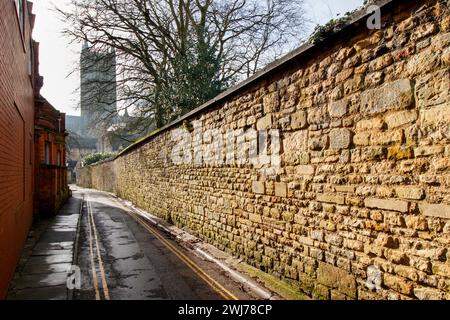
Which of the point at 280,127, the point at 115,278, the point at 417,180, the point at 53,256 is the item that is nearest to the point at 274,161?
the point at 280,127

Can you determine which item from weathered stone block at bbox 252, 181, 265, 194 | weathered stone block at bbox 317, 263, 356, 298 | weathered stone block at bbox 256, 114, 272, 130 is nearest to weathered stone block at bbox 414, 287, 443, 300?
weathered stone block at bbox 317, 263, 356, 298

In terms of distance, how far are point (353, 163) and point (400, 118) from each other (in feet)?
2.79

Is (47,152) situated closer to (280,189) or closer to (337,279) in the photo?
(280,189)

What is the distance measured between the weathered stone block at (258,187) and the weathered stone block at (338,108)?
7.25 ft

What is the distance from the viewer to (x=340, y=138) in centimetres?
445

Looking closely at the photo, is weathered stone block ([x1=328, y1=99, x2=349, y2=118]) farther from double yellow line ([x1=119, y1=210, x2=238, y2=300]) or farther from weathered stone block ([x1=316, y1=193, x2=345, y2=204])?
double yellow line ([x1=119, y1=210, x2=238, y2=300])

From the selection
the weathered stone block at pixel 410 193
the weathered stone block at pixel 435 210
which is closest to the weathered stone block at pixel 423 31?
the weathered stone block at pixel 410 193

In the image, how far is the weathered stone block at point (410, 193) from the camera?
11.1ft

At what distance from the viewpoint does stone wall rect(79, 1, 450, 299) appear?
330 cm

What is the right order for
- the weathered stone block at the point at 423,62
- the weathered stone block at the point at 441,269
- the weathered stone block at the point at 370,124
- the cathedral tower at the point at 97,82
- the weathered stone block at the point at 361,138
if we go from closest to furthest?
the weathered stone block at the point at 441,269, the weathered stone block at the point at 423,62, the weathered stone block at the point at 370,124, the weathered stone block at the point at 361,138, the cathedral tower at the point at 97,82

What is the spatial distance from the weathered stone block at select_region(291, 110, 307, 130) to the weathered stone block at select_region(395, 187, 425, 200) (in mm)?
1923

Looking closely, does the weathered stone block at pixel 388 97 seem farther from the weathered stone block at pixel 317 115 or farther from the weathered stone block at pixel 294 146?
the weathered stone block at pixel 294 146

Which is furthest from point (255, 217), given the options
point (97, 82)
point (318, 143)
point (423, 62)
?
point (97, 82)

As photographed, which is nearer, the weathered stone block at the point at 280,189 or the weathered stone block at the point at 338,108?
the weathered stone block at the point at 338,108
